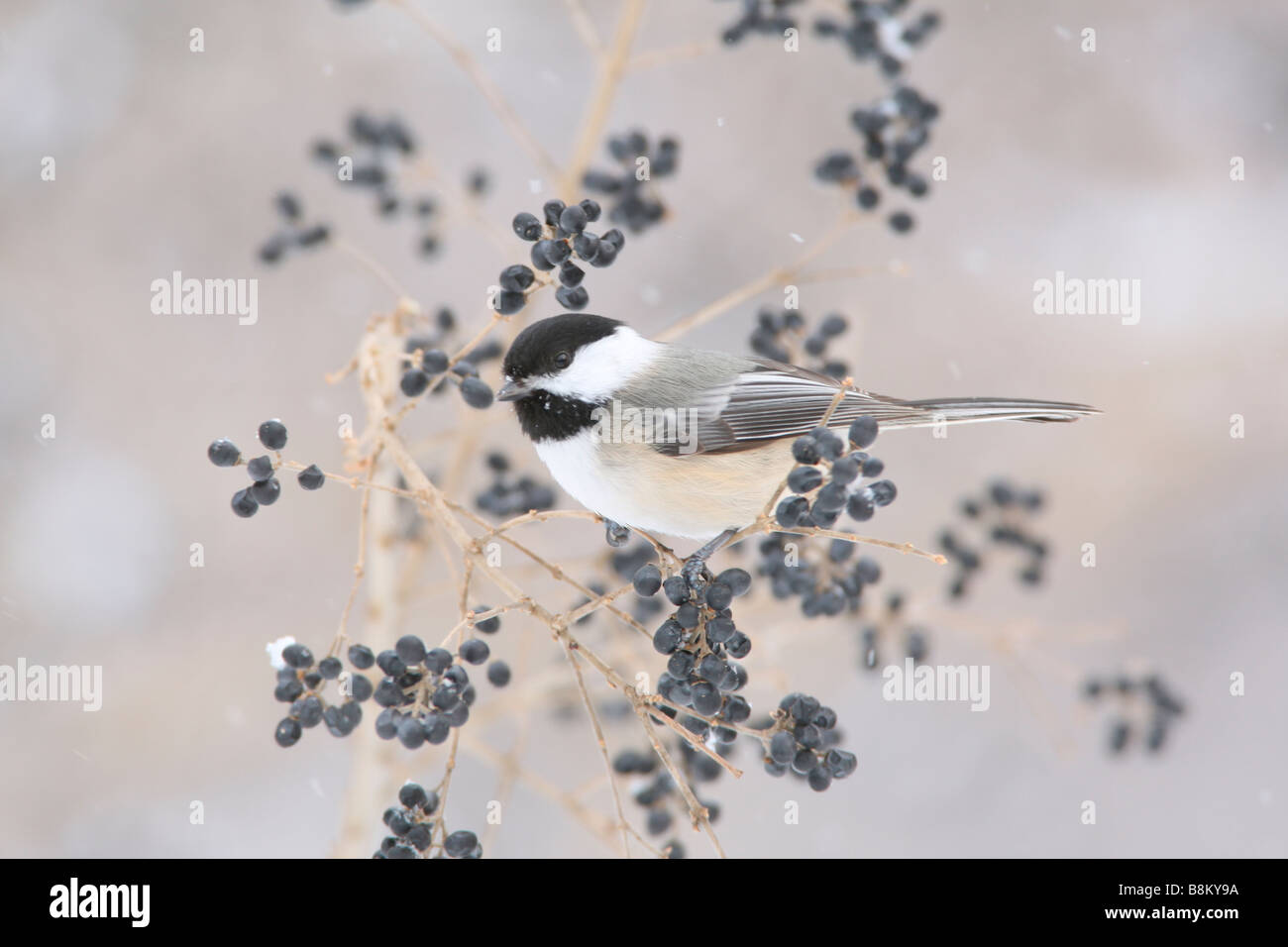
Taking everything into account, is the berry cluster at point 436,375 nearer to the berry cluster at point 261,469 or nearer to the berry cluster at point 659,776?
the berry cluster at point 261,469

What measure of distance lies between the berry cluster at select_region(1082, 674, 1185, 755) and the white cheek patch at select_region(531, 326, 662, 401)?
1.13 meters

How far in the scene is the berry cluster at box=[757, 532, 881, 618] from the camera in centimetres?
157

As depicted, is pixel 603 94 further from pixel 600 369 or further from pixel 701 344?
pixel 701 344

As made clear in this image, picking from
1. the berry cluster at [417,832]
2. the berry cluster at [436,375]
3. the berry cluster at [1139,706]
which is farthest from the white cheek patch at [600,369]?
the berry cluster at [1139,706]

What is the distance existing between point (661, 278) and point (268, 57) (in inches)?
50.6

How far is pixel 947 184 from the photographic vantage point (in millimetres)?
3174

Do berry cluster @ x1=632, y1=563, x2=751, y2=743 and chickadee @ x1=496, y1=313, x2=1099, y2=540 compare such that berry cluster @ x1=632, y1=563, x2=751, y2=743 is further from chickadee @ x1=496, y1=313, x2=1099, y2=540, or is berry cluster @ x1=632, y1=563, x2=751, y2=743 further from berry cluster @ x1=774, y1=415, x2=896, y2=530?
chickadee @ x1=496, y1=313, x2=1099, y2=540

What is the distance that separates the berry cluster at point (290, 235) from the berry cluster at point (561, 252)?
0.59 m

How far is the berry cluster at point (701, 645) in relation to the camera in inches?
51.7

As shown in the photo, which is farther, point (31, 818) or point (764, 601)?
point (31, 818)

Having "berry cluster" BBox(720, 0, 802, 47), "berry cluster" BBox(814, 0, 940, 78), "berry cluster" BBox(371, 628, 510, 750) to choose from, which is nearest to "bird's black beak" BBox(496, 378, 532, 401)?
"berry cluster" BBox(371, 628, 510, 750)

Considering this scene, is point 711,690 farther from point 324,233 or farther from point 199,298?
point 199,298

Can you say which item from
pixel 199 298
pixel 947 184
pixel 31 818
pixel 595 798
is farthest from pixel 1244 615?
pixel 31 818

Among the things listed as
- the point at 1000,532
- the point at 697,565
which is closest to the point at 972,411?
the point at 1000,532
